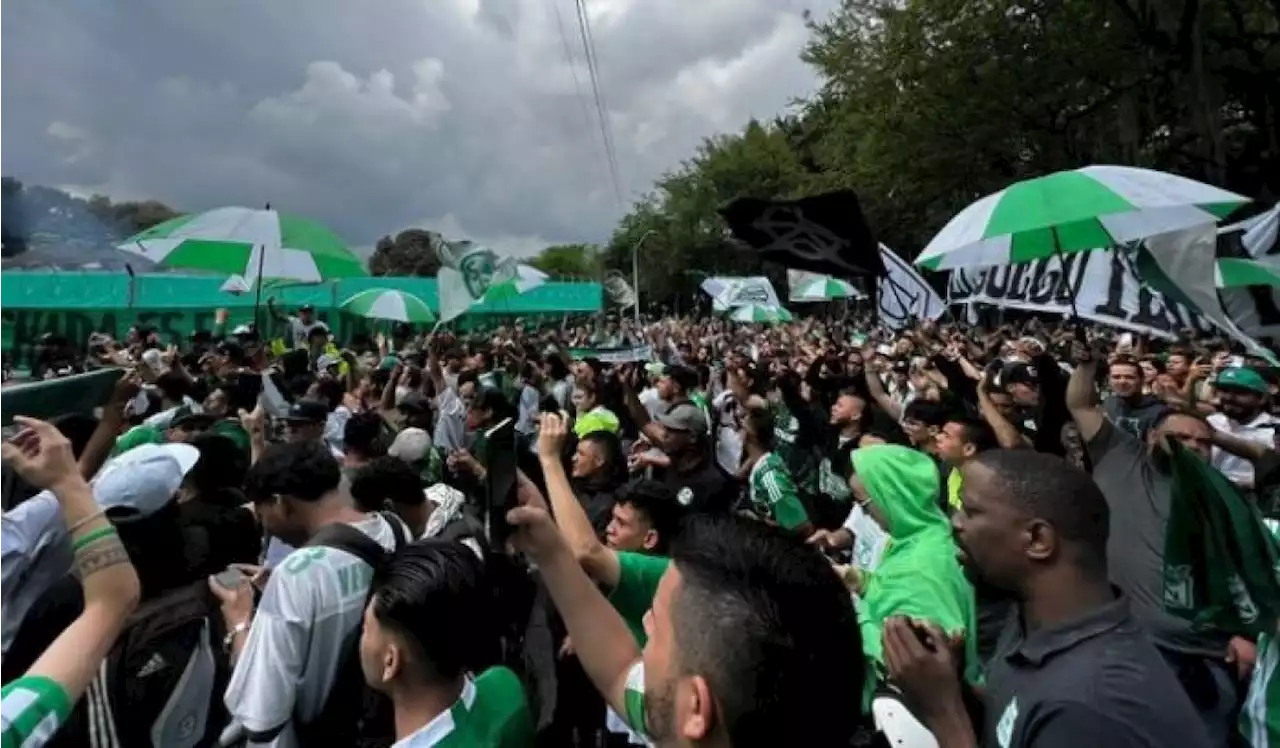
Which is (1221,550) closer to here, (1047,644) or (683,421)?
(1047,644)

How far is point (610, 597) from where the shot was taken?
2.91m

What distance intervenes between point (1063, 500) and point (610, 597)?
121 cm

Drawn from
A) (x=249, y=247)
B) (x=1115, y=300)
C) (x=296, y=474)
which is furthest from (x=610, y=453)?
(x=1115, y=300)

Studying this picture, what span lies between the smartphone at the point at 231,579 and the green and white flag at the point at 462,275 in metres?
9.47

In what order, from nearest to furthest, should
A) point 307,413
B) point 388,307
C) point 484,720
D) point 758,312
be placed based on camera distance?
1. point 484,720
2. point 307,413
3. point 388,307
4. point 758,312

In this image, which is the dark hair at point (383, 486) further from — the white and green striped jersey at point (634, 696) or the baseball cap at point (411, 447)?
the white and green striped jersey at point (634, 696)

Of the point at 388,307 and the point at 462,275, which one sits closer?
the point at 462,275

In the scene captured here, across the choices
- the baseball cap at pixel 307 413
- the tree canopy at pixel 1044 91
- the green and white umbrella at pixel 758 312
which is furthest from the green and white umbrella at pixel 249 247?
the tree canopy at pixel 1044 91

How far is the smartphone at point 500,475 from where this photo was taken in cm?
221

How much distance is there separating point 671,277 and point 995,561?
61.2 metres

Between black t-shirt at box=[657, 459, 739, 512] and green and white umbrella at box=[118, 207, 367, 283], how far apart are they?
4.15 meters

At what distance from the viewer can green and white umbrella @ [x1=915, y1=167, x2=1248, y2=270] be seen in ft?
15.5

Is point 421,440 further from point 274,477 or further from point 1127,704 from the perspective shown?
point 1127,704

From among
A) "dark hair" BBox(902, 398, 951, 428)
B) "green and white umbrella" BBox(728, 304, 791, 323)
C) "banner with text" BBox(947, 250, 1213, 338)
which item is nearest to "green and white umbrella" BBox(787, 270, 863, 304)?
"green and white umbrella" BBox(728, 304, 791, 323)
